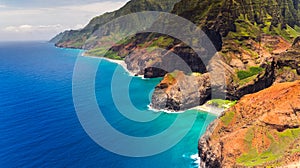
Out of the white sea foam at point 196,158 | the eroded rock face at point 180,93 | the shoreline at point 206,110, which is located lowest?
the white sea foam at point 196,158

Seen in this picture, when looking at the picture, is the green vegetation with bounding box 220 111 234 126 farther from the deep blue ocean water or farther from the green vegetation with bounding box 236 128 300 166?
the deep blue ocean water

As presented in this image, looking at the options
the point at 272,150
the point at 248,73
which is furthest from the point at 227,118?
the point at 248,73

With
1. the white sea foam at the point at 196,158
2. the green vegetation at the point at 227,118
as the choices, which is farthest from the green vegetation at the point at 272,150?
the white sea foam at the point at 196,158

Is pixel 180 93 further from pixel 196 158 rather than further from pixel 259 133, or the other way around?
pixel 259 133

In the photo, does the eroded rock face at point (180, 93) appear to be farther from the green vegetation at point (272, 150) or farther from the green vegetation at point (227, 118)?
the green vegetation at point (272, 150)

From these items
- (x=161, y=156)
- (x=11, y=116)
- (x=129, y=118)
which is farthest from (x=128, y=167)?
(x=11, y=116)

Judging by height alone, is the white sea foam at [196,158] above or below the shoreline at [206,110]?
below

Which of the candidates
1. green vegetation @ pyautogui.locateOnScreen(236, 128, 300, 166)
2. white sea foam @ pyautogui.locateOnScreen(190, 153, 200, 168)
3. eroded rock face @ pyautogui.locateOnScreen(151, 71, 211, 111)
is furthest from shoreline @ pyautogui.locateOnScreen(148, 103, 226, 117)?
green vegetation @ pyautogui.locateOnScreen(236, 128, 300, 166)
